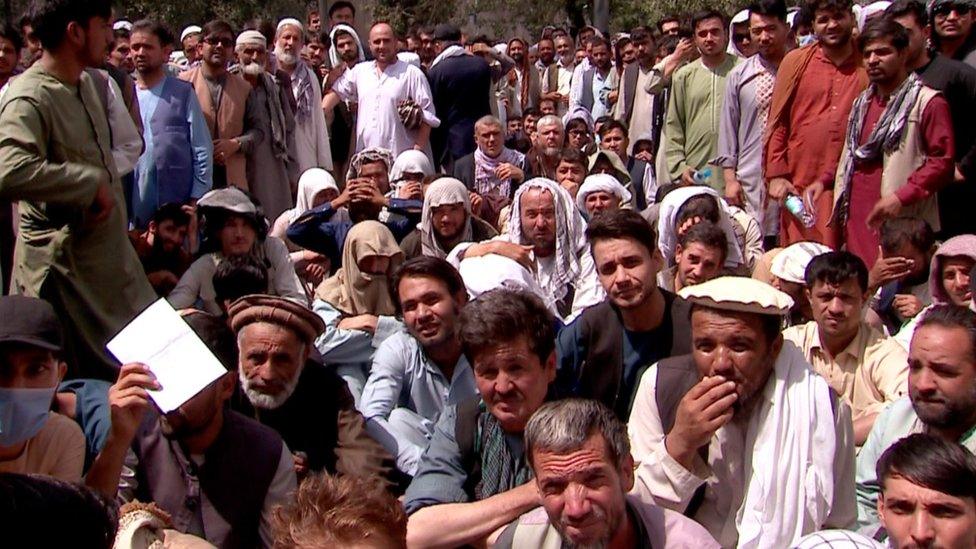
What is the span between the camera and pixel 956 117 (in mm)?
6559

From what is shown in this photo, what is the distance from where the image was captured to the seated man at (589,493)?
295 cm

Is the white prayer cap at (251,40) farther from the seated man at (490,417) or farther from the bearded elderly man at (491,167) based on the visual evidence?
the seated man at (490,417)

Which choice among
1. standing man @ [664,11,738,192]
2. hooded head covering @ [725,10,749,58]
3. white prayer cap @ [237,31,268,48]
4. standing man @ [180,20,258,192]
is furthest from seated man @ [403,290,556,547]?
hooded head covering @ [725,10,749,58]

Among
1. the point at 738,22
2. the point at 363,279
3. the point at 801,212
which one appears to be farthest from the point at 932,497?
the point at 738,22

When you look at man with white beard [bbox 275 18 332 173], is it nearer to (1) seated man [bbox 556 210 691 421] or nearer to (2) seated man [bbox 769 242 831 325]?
(2) seated man [bbox 769 242 831 325]

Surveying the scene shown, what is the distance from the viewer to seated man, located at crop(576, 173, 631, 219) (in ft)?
24.6

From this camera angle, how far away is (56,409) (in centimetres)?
385

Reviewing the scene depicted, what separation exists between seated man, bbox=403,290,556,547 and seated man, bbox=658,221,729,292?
1.82 meters

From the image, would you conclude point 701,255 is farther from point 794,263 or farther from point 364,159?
point 364,159

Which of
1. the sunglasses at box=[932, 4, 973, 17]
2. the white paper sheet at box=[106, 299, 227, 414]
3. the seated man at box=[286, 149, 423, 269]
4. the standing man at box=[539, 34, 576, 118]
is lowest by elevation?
the standing man at box=[539, 34, 576, 118]

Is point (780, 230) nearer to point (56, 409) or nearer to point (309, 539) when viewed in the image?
point (56, 409)

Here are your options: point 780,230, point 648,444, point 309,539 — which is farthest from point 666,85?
point 309,539

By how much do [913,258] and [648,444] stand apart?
2629mm

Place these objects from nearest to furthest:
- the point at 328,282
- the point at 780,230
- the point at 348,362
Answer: the point at 348,362 < the point at 328,282 < the point at 780,230
